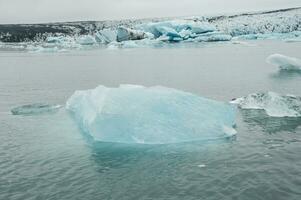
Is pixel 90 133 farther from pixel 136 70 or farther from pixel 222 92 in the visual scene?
pixel 136 70

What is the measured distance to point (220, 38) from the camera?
76250 millimetres

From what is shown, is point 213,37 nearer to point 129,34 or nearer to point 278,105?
point 129,34

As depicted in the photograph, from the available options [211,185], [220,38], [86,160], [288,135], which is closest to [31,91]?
[86,160]

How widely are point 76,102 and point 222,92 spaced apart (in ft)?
24.0

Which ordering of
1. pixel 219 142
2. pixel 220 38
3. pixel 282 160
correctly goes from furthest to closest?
→ pixel 220 38 → pixel 219 142 → pixel 282 160

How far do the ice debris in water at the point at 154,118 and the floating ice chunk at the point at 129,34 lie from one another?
210 ft

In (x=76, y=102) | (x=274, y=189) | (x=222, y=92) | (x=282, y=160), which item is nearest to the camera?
(x=274, y=189)

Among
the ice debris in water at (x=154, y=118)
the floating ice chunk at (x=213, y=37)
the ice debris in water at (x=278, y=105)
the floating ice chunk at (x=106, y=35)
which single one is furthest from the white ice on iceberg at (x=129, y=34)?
the ice debris in water at (x=154, y=118)

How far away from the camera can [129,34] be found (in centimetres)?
7594

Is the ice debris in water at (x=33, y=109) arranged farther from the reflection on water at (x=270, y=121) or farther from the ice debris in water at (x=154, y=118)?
the reflection on water at (x=270, y=121)

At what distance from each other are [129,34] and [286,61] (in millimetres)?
50930

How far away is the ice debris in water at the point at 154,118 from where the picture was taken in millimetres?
11219

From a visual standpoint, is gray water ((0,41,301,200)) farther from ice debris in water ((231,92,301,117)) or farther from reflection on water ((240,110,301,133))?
ice debris in water ((231,92,301,117))

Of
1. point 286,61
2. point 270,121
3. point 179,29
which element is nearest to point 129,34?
point 179,29
